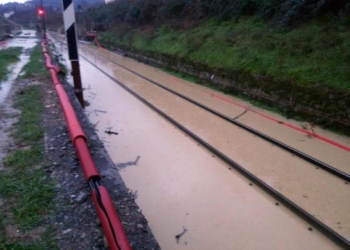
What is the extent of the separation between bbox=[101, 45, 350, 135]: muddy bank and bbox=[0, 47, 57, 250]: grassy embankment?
5673 millimetres

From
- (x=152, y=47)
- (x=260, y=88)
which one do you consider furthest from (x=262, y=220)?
(x=152, y=47)

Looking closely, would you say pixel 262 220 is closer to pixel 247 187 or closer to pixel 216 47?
pixel 247 187

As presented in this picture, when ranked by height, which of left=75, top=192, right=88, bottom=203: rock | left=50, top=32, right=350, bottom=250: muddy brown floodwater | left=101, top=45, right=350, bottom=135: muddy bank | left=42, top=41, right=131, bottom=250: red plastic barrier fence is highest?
left=42, top=41, right=131, bottom=250: red plastic barrier fence

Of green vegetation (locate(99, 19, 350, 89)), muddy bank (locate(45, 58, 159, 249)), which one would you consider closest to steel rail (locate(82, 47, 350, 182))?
green vegetation (locate(99, 19, 350, 89))

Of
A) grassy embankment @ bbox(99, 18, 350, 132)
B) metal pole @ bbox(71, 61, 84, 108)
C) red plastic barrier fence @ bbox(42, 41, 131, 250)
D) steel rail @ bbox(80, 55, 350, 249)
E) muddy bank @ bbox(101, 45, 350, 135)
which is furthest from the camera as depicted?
grassy embankment @ bbox(99, 18, 350, 132)

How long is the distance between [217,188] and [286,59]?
5121 millimetres

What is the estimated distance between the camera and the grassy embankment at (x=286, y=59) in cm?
635

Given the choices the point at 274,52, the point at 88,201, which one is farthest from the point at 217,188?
the point at 274,52

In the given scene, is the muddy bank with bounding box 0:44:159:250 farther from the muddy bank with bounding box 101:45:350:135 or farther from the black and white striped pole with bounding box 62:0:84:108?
the muddy bank with bounding box 101:45:350:135

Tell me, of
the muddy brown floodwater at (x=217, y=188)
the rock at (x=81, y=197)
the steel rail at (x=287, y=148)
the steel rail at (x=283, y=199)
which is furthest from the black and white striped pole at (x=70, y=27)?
the steel rail at (x=287, y=148)

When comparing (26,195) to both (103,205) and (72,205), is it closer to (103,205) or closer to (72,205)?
(72,205)

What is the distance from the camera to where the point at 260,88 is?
824 centimetres

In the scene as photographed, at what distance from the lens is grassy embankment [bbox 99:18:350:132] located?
6.35 metres

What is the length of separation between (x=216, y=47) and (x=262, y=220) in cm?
874
